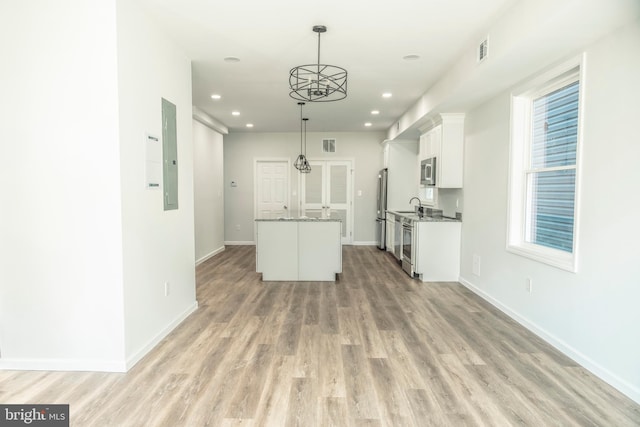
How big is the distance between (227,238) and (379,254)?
12.3 feet

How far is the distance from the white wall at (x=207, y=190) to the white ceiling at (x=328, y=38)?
149cm

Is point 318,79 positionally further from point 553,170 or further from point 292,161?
point 292,161

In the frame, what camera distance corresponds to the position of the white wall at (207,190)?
672 cm

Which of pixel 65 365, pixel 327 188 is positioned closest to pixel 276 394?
pixel 65 365

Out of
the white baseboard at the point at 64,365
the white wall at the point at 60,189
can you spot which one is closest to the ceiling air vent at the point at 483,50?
the white wall at the point at 60,189

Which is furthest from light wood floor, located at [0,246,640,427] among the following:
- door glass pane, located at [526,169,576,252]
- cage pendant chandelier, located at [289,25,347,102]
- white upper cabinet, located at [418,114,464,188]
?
cage pendant chandelier, located at [289,25,347,102]

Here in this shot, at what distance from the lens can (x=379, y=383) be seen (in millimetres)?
2541

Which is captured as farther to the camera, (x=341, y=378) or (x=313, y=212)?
(x=313, y=212)

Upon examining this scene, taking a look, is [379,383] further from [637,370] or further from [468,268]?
[468,268]

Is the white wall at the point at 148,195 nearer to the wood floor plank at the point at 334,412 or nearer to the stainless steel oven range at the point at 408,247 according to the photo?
the wood floor plank at the point at 334,412

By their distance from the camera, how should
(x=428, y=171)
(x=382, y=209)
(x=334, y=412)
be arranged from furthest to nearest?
(x=382, y=209) → (x=428, y=171) → (x=334, y=412)

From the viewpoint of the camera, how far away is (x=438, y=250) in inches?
213

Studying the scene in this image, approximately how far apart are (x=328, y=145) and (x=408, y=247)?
12.7ft

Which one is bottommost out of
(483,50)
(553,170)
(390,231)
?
(390,231)
